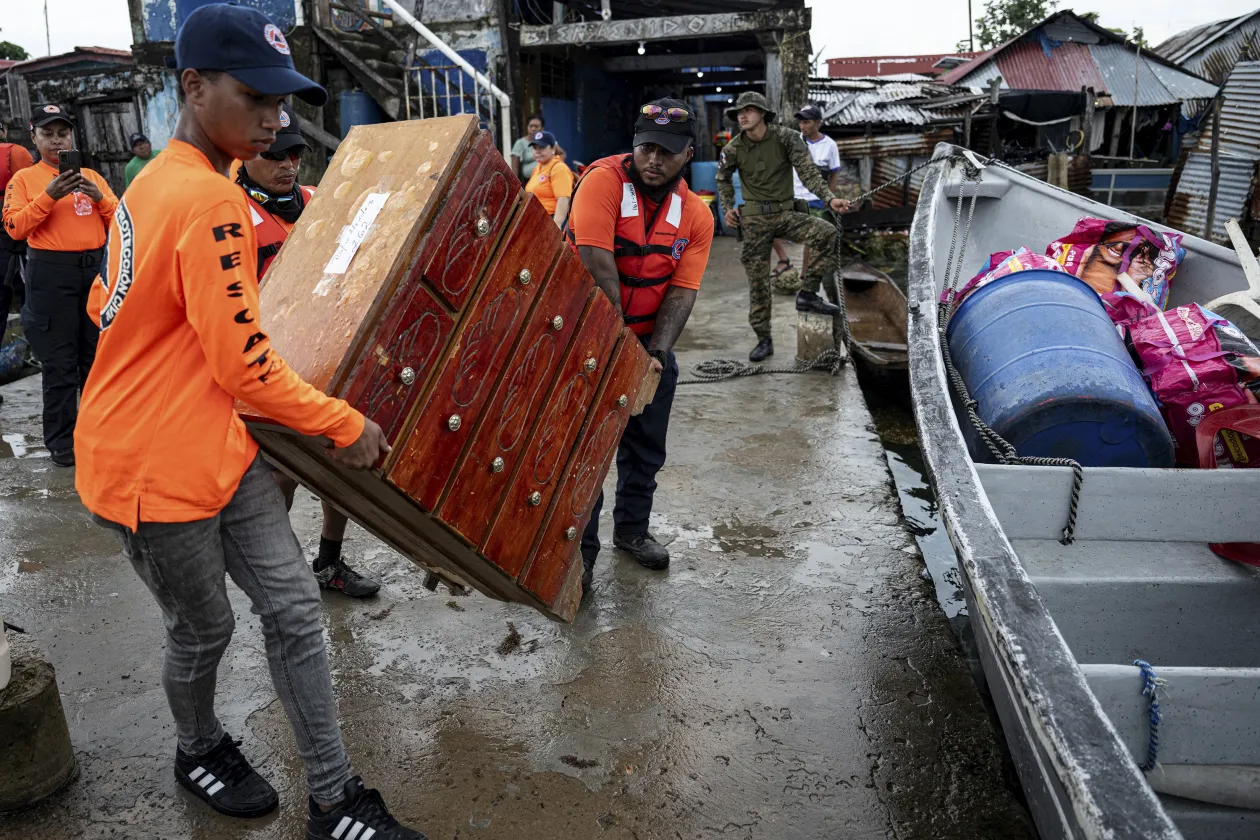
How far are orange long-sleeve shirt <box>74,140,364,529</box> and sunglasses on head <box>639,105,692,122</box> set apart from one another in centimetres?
173

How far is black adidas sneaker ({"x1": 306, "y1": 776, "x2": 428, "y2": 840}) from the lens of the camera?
2.21m

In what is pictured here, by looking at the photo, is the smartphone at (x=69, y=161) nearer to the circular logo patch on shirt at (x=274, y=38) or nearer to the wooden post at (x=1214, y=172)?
the circular logo patch on shirt at (x=274, y=38)

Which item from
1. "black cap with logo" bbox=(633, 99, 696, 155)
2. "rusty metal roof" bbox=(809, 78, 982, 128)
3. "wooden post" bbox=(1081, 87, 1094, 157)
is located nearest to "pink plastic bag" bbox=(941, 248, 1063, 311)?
"black cap with logo" bbox=(633, 99, 696, 155)

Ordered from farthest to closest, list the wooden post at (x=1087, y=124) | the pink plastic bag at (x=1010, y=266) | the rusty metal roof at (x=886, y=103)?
the wooden post at (x=1087, y=124), the rusty metal roof at (x=886, y=103), the pink plastic bag at (x=1010, y=266)

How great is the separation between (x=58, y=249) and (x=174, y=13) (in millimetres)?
10107

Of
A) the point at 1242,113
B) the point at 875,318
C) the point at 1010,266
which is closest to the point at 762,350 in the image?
the point at 875,318

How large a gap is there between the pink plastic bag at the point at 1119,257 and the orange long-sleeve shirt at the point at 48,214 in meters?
5.30

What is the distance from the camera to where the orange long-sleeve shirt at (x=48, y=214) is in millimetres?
4723

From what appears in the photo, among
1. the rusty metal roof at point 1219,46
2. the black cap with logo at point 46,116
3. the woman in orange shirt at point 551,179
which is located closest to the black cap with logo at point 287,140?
the black cap with logo at point 46,116

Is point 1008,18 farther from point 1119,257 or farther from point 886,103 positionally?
point 1119,257

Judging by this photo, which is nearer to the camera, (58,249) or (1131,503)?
(1131,503)

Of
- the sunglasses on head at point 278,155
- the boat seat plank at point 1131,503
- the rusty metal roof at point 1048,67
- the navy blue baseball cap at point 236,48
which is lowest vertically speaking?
the boat seat plank at point 1131,503

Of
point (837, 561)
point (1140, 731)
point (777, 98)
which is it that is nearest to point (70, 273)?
point (837, 561)

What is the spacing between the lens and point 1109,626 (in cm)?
281
